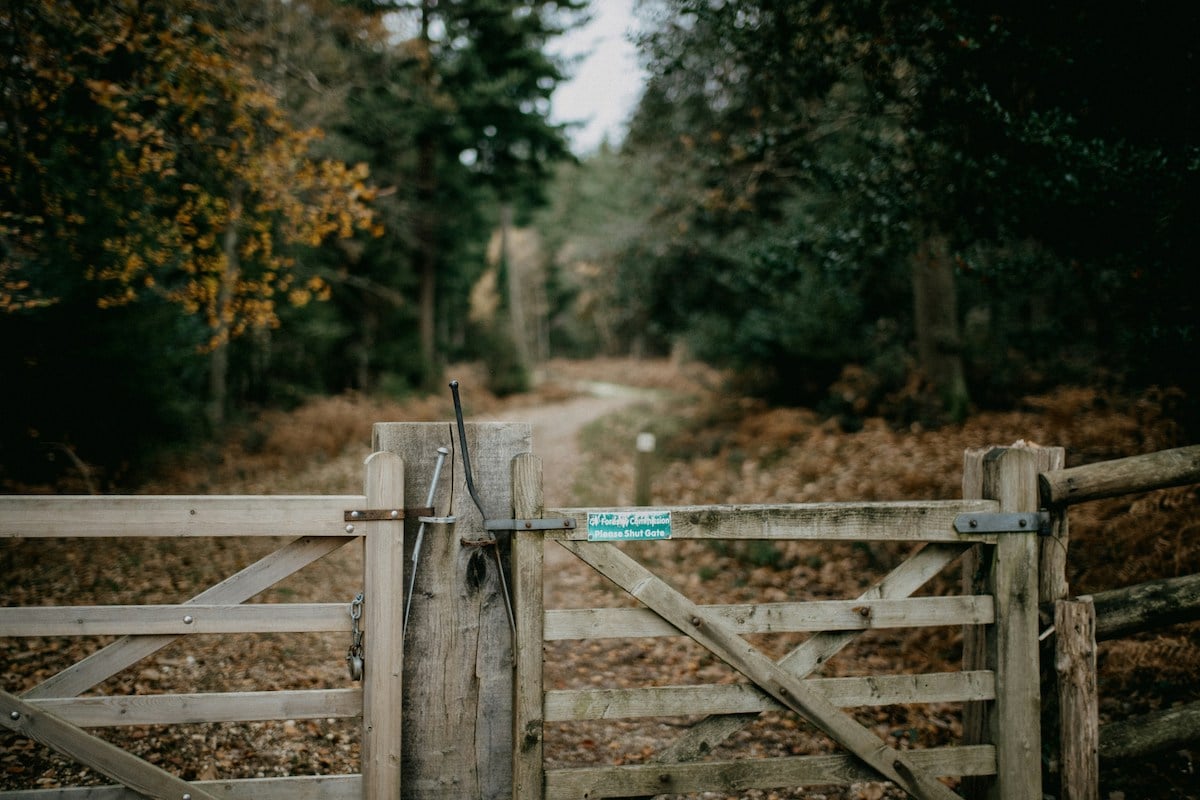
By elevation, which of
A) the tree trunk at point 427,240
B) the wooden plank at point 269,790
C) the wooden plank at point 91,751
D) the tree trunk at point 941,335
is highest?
the tree trunk at point 427,240

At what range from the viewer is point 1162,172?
529cm

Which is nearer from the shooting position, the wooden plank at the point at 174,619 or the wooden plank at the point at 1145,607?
the wooden plank at the point at 174,619

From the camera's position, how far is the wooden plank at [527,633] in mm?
3279

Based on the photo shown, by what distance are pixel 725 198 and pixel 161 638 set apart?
8399 millimetres

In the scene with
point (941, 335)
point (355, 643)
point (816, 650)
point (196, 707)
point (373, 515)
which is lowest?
point (196, 707)

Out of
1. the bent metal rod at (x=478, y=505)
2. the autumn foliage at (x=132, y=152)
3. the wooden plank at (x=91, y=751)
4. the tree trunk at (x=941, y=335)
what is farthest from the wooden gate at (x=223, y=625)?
the tree trunk at (x=941, y=335)

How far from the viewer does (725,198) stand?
9547 mm

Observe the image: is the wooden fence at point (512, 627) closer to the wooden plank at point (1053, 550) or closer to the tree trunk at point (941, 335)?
the wooden plank at point (1053, 550)

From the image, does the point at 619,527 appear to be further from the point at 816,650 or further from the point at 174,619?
the point at 174,619

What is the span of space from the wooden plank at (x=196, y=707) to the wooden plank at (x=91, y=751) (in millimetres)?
43

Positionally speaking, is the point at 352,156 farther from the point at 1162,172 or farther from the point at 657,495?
the point at 1162,172

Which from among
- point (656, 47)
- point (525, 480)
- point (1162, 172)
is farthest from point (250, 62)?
point (1162, 172)

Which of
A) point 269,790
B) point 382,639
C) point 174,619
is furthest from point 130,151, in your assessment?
point 269,790

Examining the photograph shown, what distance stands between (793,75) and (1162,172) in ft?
11.8
